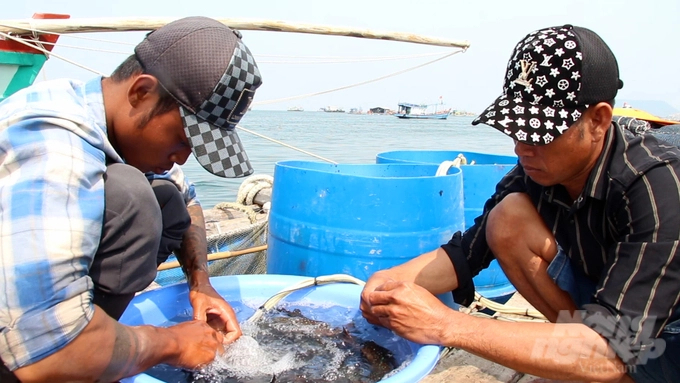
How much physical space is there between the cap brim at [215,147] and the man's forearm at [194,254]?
574mm

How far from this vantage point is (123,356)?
1208mm

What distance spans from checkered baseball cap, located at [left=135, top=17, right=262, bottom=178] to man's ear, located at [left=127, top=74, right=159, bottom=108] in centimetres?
2

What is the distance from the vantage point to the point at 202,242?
2.07 metres

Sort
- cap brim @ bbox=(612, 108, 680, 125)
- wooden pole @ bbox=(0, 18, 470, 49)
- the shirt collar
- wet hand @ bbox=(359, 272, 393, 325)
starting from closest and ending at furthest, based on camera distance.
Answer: the shirt collar
wet hand @ bbox=(359, 272, 393, 325)
wooden pole @ bbox=(0, 18, 470, 49)
cap brim @ bbox=(612, 108, 680, 125)

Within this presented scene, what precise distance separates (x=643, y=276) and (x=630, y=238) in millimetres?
119

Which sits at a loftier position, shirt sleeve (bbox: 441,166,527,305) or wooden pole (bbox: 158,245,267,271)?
shirt sleeve (bbox: 441,166,527,305)

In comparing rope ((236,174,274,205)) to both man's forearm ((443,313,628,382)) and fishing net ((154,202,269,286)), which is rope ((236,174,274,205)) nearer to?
fishing net ((154,202,269,286))

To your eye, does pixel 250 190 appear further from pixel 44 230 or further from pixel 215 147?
pixel 44 230

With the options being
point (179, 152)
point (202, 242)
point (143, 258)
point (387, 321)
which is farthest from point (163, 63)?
point (387, 321)

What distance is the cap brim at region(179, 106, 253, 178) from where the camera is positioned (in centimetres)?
137

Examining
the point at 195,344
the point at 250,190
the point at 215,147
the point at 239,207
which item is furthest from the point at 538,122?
the point at 250,190

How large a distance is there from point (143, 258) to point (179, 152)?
11.8 inches

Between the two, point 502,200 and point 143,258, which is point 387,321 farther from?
point 143,258

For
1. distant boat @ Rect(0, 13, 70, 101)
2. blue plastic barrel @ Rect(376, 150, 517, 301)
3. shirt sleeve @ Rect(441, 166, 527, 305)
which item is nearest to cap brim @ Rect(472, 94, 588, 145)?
shirt sleeve @ Rect(441, 166, 527, 305)
